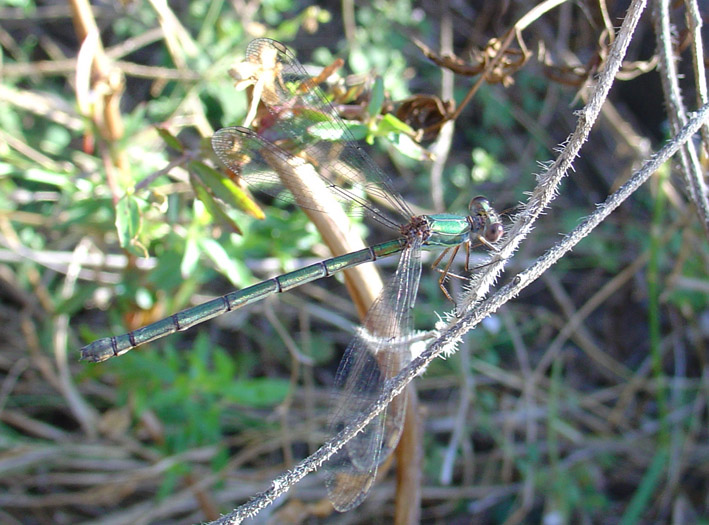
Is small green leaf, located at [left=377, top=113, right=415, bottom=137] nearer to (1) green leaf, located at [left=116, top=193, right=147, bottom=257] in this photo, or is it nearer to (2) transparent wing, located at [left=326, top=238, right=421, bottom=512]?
(2) transparent wing, located at [left=326, top=238, right=421, bottom=512]

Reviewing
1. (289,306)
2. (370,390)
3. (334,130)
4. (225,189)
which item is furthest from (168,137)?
(289,306)

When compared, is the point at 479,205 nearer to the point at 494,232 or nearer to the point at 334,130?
the point at 494,232

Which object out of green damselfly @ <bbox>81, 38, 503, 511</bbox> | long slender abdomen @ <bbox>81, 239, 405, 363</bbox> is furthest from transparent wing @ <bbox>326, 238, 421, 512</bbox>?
long slender abdomen @ <bbox>81, 239, 405, 363</bbox>

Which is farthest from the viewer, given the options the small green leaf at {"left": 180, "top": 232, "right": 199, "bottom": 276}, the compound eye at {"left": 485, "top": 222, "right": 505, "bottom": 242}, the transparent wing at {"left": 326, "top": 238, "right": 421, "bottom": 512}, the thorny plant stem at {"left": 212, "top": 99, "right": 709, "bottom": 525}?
the small green leaf at {"left": 180, "top": 232, "right": 199, "bottom": 276}

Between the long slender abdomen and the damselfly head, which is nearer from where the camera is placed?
the long slender abdomen

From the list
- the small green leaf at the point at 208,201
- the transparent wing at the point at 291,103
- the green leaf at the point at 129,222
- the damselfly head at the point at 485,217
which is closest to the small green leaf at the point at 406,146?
the transparent wing at the point at 291,103

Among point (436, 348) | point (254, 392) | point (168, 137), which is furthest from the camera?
point (254, 392)

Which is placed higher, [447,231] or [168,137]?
[168,137]
